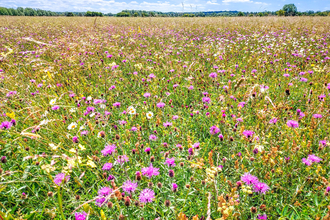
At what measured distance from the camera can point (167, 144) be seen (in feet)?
6.39

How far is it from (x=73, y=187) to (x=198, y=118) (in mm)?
1643

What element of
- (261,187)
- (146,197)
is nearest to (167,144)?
(146,197)

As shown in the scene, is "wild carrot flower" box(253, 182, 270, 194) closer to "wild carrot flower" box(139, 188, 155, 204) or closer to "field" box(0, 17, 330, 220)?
"field" box(0, 17, 330, 220)

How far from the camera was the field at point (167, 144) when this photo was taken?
4.07 ft

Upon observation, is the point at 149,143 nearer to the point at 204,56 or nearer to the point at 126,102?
the point at 126,102

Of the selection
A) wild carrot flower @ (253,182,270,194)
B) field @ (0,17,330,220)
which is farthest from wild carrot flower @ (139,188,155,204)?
wild carrot flower @ (253,182,270,194)

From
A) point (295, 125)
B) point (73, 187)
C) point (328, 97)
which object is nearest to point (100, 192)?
point (73, 187)

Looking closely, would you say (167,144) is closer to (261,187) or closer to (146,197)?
(146,197)

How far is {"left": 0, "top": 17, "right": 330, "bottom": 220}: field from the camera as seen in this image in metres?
1.24

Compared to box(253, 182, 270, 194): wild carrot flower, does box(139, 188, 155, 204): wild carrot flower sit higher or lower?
lower

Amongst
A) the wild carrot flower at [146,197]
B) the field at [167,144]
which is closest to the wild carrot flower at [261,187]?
the field at [167,144]

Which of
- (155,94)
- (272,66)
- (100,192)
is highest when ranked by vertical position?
(272,66)

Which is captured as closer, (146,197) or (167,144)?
(146,197)

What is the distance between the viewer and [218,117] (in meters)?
2.27
